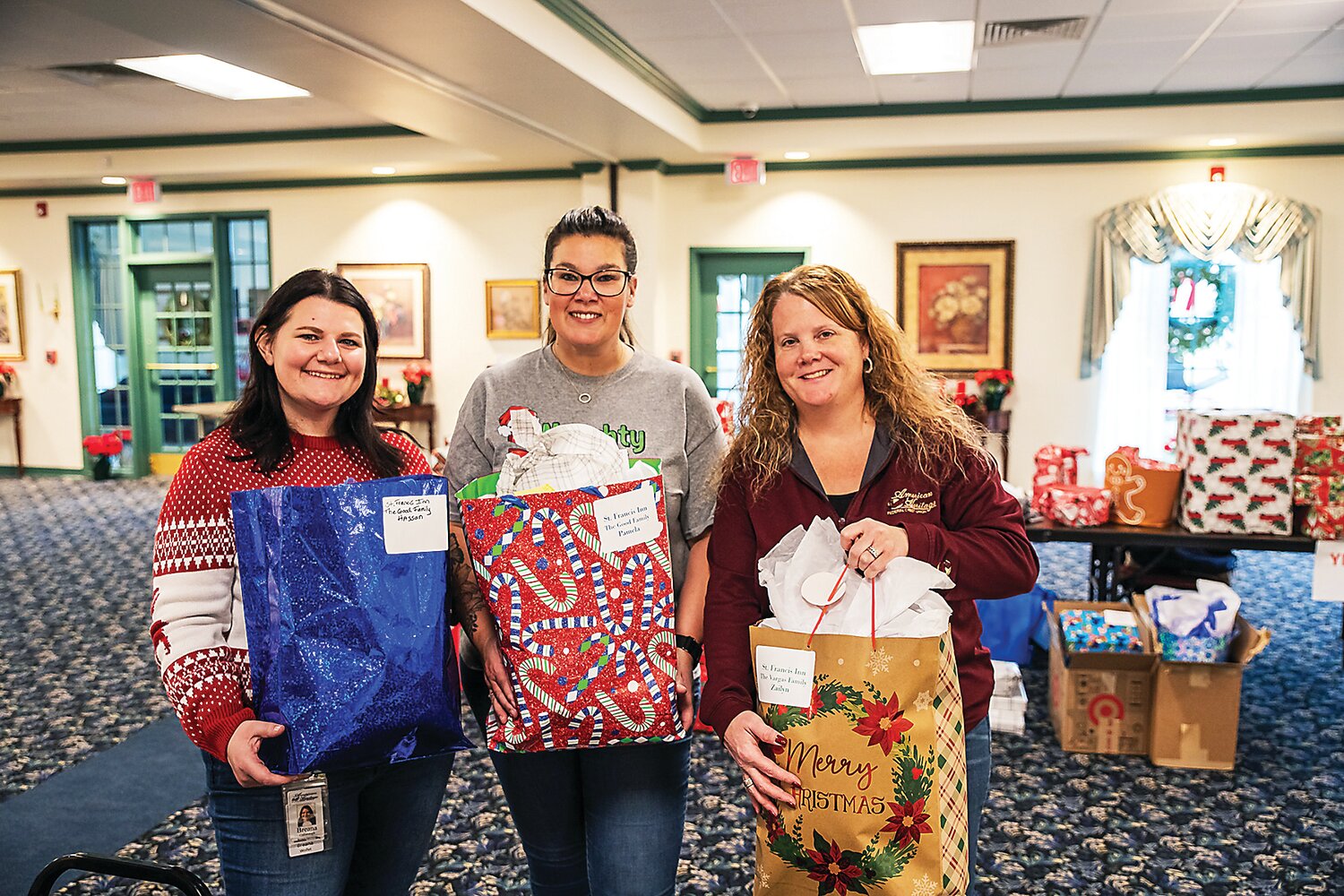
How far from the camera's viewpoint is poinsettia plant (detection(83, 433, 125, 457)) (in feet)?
31.6

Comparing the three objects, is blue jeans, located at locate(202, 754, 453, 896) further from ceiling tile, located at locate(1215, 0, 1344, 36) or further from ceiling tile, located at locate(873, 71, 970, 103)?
ceiling tile, located at locate(873, 71, 970, 103)

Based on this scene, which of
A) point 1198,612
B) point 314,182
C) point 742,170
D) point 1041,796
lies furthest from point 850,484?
point 314,182

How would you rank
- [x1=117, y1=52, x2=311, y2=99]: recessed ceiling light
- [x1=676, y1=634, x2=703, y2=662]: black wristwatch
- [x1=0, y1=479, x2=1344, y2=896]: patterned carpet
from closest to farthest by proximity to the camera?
[x1=676, y1=634, x2=703, y2=662]: black wristwatch, [x1=0, y1=479, x2=1344, y2=896]: patterned carpet, [x1=117, y1=52, x2=311, y2=99]: recessed ceiling light

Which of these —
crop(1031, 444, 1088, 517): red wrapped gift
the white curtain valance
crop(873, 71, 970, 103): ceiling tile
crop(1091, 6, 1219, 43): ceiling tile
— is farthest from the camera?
the white curtain valance

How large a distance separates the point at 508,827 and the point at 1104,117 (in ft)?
22.6

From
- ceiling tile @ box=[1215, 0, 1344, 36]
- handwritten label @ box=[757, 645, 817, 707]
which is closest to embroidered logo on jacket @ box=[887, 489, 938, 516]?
handwritten label @ box=[757, 645, 817, 707]

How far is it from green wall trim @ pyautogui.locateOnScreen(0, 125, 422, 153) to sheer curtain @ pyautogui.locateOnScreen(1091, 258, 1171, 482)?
6017 mm

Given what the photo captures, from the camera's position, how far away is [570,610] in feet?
4.67

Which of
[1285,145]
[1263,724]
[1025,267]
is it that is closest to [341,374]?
[1263,724]

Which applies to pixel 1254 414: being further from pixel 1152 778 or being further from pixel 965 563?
pixel 965 563

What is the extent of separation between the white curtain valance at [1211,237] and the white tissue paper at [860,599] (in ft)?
24.4

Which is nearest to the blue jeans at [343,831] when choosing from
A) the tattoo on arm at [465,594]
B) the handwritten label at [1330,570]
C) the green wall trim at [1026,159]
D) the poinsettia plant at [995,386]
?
the tattoo on arm at [465,594]

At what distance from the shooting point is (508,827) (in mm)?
2975

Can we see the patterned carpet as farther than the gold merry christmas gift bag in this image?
Yes
